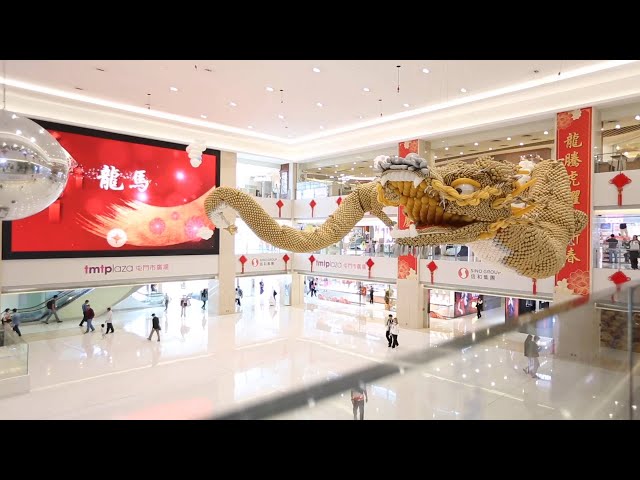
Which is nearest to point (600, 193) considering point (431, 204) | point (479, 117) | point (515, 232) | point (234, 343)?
point (479, 117)

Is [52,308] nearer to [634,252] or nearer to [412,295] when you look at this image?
[412,295]

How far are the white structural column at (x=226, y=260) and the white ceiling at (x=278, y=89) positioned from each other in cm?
84

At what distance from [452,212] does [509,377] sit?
1.74 meters

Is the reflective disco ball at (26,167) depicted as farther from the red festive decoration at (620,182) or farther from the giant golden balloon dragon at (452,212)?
the red festive decoration at (620,182)

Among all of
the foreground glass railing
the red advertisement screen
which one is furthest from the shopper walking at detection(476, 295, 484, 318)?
the foreground glass railing

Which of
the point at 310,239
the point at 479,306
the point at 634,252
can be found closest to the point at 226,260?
the point at 479,306

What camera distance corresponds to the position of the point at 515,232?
3270 millimetres

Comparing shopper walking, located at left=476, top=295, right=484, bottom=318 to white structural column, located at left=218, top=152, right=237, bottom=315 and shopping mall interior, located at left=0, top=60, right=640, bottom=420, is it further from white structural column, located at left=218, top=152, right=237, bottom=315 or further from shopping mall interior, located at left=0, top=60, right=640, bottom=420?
white structural column, located at left=218, top=152, right=237, bottom=315

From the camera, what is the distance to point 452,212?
2.97m

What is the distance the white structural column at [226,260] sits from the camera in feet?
40.7

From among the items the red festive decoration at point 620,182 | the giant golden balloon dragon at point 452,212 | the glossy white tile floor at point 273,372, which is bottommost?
the glossy white tile floor at point 273,372

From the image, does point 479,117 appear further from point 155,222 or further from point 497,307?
point 155,222

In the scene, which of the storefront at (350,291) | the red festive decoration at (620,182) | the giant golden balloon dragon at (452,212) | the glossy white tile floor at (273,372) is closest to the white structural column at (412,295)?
the glossy white tile floor at (273,372)
